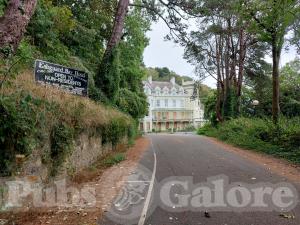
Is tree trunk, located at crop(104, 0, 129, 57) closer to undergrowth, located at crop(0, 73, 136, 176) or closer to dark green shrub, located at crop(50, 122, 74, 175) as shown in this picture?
undergrowth, located at crop(0, 73, 136, 176)

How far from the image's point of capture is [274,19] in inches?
623

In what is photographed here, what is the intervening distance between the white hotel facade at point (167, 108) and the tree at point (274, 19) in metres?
57.1

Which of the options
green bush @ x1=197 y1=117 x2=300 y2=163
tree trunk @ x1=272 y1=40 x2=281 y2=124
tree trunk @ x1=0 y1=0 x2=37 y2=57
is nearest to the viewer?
tree trunk @ x1=0 y1=0 x2=37 y2=57

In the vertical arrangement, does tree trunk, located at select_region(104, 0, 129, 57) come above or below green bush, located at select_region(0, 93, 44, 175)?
above

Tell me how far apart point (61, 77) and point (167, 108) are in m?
68.9

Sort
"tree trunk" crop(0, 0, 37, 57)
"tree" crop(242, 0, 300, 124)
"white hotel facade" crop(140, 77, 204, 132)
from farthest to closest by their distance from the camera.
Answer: "white hotel facade" crop(140, 77, 204, 132), "tree" crop(242, 0, 300, 124), "tree trunk" crop(0, 0, 37, 57)

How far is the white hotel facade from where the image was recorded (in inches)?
3012

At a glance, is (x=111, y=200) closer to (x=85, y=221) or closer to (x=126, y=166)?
(x=85, y=221)

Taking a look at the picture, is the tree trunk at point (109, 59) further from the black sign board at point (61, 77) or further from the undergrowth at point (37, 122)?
the undergrowth at point (37, 122)

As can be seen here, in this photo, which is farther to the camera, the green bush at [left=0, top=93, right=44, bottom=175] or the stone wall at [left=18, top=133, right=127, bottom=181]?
the stone wall at [left=18, top=133, right=127, bottom=181]

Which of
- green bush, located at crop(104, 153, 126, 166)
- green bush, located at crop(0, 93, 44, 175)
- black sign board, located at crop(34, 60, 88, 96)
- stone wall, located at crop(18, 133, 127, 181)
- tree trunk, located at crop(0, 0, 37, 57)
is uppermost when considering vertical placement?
tree trunk, located at crop(0, 0, 37, 57)

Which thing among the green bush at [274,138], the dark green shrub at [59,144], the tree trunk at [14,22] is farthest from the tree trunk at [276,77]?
the tree trunk at [14,22]

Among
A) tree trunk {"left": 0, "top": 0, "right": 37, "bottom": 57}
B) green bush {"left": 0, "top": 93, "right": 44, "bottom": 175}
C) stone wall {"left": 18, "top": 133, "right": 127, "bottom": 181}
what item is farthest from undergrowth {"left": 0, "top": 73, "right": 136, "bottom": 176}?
tree trunk {"left": 0, "top": 0, "right": 37, "bottom": 57}

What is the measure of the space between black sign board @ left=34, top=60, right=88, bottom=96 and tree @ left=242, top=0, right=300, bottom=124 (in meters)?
9.98
